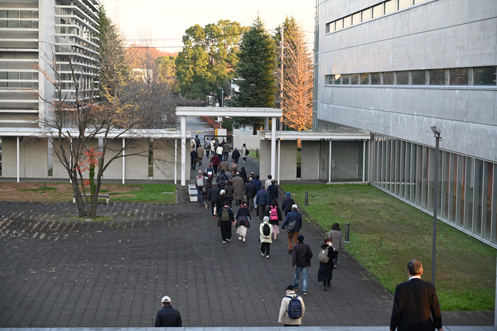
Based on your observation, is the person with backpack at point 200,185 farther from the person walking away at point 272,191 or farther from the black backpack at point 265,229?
the black backpack at point 265,229

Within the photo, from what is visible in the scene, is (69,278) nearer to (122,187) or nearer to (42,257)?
(42,257)

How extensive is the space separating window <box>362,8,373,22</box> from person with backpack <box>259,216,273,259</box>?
67.6 ft

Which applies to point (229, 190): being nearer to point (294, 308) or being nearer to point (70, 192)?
point (70, 192)

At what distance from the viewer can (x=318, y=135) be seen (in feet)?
113

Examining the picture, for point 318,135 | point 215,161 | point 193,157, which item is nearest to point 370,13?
point 318,135

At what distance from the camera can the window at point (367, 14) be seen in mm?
34875

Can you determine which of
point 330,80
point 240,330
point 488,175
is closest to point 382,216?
point 488,175

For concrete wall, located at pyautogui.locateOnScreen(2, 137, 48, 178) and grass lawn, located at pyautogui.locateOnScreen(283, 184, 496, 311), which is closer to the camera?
grass lawn, located at pyautogui.locateOnScreen(283, 184, 496, 311)

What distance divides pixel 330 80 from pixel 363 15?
24.4 ft

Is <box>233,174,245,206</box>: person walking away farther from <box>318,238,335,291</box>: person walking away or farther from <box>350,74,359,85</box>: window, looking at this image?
<box>350,74,359,85</box>: window

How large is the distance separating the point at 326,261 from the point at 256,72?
44163 mm

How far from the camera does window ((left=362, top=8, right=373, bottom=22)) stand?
34.9 meters

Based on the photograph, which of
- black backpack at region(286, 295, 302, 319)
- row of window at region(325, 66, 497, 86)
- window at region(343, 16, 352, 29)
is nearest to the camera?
black backpack at region(286, 295, 302, 319)

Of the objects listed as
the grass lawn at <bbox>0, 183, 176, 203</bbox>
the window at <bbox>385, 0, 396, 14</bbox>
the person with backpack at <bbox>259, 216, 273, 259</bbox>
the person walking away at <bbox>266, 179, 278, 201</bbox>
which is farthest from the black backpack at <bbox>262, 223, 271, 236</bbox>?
the window at <bbox>385, 0, 396, 14</bbox>
